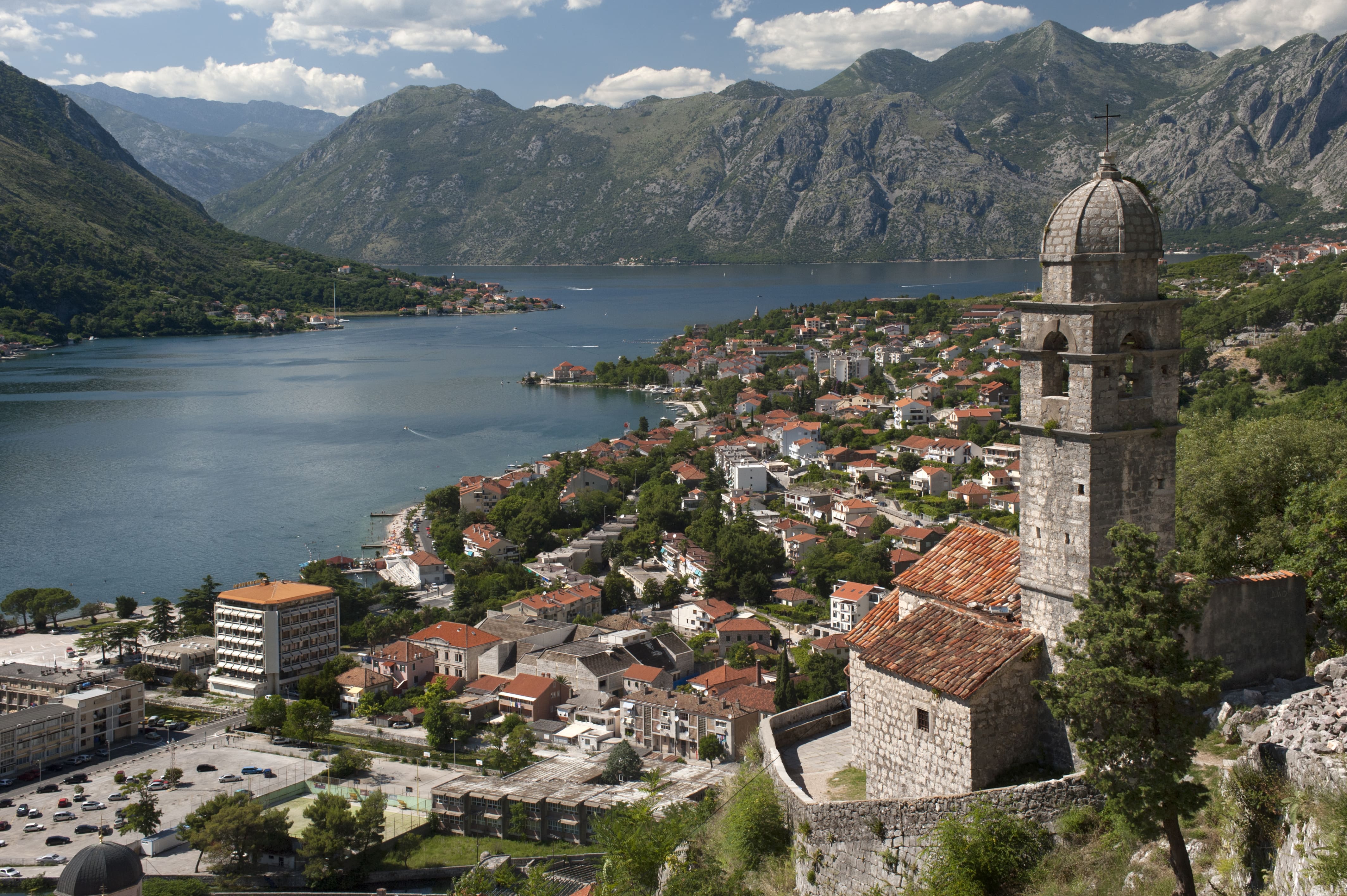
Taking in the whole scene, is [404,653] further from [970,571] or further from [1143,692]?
[1143,692]

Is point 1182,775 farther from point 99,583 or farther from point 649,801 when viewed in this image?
point 99,583

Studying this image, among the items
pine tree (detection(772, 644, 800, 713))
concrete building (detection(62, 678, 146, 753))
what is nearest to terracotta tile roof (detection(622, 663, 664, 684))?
pine tree (detection(772, 644, 800, 713))

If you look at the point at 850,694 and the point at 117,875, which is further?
the point at 117,875

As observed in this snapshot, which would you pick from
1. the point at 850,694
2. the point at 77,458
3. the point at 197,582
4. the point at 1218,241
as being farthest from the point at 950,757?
the point at 1218,241

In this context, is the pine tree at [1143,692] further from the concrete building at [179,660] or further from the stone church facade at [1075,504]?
the concrete building at [179,660]

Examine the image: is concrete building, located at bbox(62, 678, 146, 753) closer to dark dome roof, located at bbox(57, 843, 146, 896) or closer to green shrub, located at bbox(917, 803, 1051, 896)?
dark dome roof, located at bbox(57, 843, 146, 896)
